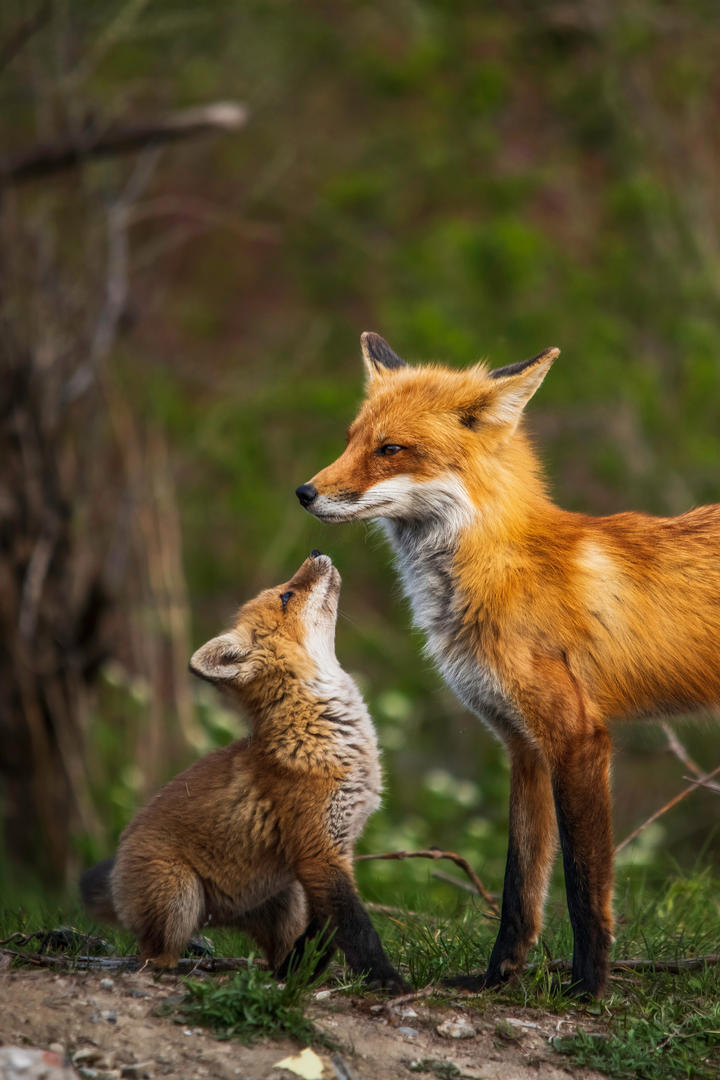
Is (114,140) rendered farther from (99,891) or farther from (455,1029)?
(455,1029)

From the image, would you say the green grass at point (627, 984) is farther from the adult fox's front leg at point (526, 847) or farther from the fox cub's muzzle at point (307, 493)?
the fox cub's muzzle at point (307, 493)

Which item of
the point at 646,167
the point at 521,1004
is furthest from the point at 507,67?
the point at 521,1004

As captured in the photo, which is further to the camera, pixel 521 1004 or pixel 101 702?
pixel 101 702

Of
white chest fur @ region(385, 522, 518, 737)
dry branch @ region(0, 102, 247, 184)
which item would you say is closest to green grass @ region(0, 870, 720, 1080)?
white chest fur @ region(385, 522, 518, 737)

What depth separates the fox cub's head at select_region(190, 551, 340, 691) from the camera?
14.5 ft

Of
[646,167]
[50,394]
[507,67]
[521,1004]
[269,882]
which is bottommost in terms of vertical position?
[521,1004]

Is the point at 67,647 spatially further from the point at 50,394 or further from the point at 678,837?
the point at 678,837

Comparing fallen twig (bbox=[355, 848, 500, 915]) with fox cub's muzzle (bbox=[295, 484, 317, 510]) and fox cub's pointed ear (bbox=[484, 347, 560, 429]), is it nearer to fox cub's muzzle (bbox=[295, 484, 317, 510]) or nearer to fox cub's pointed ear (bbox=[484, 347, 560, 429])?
fox cub's muzzle (bbox=[295, 484, 317, 510])

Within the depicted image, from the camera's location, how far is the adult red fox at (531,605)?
408 centimetres

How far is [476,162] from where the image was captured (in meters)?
13.4

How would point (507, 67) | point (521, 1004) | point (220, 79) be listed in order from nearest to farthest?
point (521, 1004)
point (220, 79)
point (507, 67)

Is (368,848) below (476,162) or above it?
below

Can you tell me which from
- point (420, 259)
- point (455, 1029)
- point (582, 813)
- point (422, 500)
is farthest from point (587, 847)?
point (420, 259)

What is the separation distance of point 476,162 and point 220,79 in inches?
132
